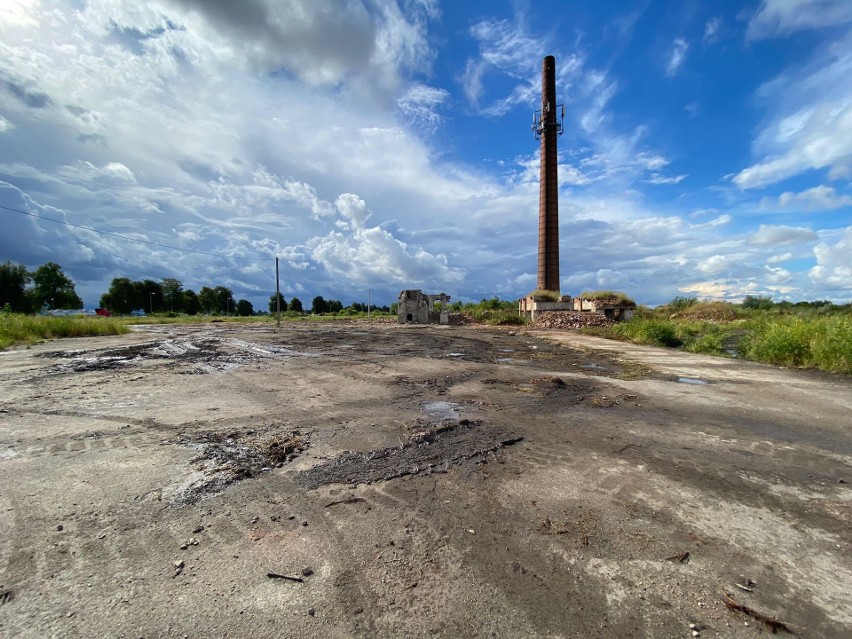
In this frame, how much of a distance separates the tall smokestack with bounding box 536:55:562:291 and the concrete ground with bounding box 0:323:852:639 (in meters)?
28.1

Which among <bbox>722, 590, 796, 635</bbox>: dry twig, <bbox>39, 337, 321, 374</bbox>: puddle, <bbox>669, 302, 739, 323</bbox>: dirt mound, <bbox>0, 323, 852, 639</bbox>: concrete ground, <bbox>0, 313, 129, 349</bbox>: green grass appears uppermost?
<bbox>669, 302, 739, 323</bbox>: dirt mound

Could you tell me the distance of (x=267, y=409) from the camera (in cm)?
546

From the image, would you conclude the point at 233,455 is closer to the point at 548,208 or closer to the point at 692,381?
the point at 692,381

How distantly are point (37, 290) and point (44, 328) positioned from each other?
2079 inches

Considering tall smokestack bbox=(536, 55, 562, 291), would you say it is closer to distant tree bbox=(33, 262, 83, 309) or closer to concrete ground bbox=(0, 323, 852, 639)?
concrete ground bbox=(0, 323, 852, 639)

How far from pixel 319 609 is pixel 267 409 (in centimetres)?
397

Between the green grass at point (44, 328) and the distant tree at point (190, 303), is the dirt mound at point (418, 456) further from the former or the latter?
the distant tree at point (190, 303)

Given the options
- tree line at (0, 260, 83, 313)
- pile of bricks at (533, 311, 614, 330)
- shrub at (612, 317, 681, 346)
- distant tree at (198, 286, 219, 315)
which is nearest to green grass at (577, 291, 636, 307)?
pile of bricks at (533, 311, 614, 330)

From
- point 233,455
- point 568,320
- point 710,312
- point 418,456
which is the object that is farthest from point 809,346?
point 710,312

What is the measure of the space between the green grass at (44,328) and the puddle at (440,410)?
16.8 metres

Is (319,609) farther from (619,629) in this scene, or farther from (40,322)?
(40,322)

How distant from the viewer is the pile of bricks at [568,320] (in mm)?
23534

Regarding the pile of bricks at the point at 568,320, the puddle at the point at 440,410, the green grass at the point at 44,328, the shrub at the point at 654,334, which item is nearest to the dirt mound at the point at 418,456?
the puddle at the point at 440,410

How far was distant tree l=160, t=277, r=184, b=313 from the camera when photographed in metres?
75.4
